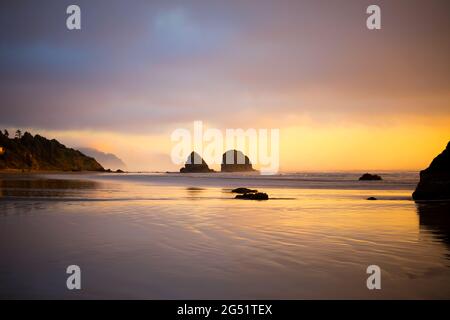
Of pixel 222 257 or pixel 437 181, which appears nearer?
pixel 222 257

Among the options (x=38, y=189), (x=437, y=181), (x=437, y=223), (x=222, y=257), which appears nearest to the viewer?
(x=222, y=257)

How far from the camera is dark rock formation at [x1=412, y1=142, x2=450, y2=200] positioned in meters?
25.2

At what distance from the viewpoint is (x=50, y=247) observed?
9.72 meters

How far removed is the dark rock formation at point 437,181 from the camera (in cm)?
2518

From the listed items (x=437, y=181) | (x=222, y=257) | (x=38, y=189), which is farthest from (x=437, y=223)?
(x=38, y=189)

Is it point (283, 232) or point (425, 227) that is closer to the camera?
point (283, 232)

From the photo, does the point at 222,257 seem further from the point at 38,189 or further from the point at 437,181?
the point at 38,189

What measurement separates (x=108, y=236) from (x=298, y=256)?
6.24 meters

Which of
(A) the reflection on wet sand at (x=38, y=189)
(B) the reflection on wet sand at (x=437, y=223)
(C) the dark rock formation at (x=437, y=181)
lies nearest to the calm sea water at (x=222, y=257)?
(B) the reflection on wet sand at (x=437, y=223)

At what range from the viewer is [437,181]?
1014 inches

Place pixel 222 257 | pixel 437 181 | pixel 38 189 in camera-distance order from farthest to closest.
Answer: pixel 38 189 → pixel 437 181 → pixel 222 257

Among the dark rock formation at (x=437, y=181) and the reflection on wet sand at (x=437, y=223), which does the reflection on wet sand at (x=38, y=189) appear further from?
the dark rock formation at (x=437, y=181)
